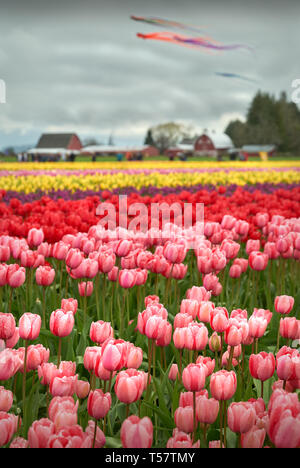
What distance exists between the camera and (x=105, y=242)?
326cm

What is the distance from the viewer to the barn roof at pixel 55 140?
19859 mm

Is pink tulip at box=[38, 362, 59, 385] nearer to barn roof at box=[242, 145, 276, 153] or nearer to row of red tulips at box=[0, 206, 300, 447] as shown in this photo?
row of red tulips at box=[0, 206, 300, 447]

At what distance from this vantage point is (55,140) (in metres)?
20.3

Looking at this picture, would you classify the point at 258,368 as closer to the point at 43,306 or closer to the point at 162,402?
the point at 162,402

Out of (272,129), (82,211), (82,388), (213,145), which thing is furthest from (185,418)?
(213,145)

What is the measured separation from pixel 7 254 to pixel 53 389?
1.43 m

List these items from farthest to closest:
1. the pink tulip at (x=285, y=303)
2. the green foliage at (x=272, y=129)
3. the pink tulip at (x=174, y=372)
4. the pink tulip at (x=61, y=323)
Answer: the green foliage at (x=272, y=129), the pink tulip at (x=285, y=303), the pink tulip at (x=174, y=372), the pink tulip at (x=61, y=323)

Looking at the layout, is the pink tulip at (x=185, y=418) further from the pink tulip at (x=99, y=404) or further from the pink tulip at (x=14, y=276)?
the pink tulip at (x=14, y=276)

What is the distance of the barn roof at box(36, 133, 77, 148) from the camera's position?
19859mm

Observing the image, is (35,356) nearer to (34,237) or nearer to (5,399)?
(5,399)

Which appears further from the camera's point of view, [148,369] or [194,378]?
[148,369]

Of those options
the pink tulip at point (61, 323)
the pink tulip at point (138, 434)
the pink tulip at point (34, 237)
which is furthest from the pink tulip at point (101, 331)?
the pink tulip at point (34, 237)

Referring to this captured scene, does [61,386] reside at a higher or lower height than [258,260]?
lower
